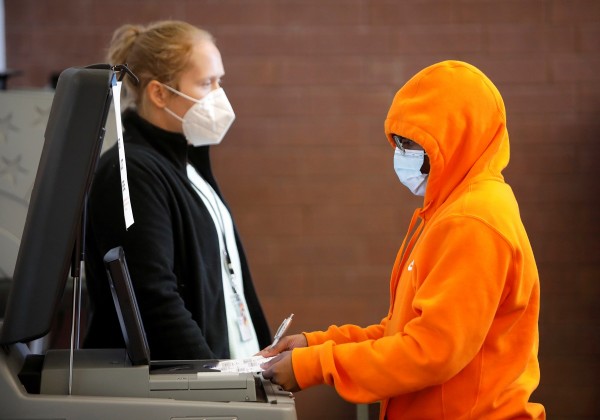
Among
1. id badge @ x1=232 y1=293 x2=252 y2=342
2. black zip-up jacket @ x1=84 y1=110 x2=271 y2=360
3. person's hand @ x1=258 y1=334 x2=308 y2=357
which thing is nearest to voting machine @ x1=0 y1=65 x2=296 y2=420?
person's hand @ x1=258 y1=334 x2=308 y2=357

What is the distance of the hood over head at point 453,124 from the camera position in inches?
64.4

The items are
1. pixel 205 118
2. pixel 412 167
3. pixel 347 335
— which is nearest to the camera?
pixel 412 167

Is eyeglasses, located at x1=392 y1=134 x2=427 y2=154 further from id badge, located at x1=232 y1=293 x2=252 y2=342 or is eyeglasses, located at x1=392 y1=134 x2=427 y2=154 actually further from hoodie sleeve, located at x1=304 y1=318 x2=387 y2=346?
id badge, located at x1=232 y1=293 x2=252 y2=342

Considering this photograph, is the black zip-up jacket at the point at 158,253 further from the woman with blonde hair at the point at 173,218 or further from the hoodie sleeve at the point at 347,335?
the hoodie sleeve at the point at 347,335

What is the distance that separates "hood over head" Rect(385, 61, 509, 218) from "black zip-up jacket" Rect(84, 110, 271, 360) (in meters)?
0.61

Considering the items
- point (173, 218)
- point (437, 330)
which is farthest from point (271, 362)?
point (173, 218)

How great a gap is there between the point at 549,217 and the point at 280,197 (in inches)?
44.4

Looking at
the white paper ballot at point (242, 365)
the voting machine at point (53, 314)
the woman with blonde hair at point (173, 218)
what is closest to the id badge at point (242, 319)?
the woman with blonde hair at point (173, 218)

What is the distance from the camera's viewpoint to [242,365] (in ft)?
5.20

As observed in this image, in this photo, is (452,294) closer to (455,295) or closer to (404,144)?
(455,295)

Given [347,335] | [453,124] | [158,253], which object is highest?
[453,124]

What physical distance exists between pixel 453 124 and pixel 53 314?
780mm

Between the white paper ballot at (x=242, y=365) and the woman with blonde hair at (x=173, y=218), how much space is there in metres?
0.30

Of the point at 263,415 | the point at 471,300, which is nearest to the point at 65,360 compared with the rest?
the point at 263,415
